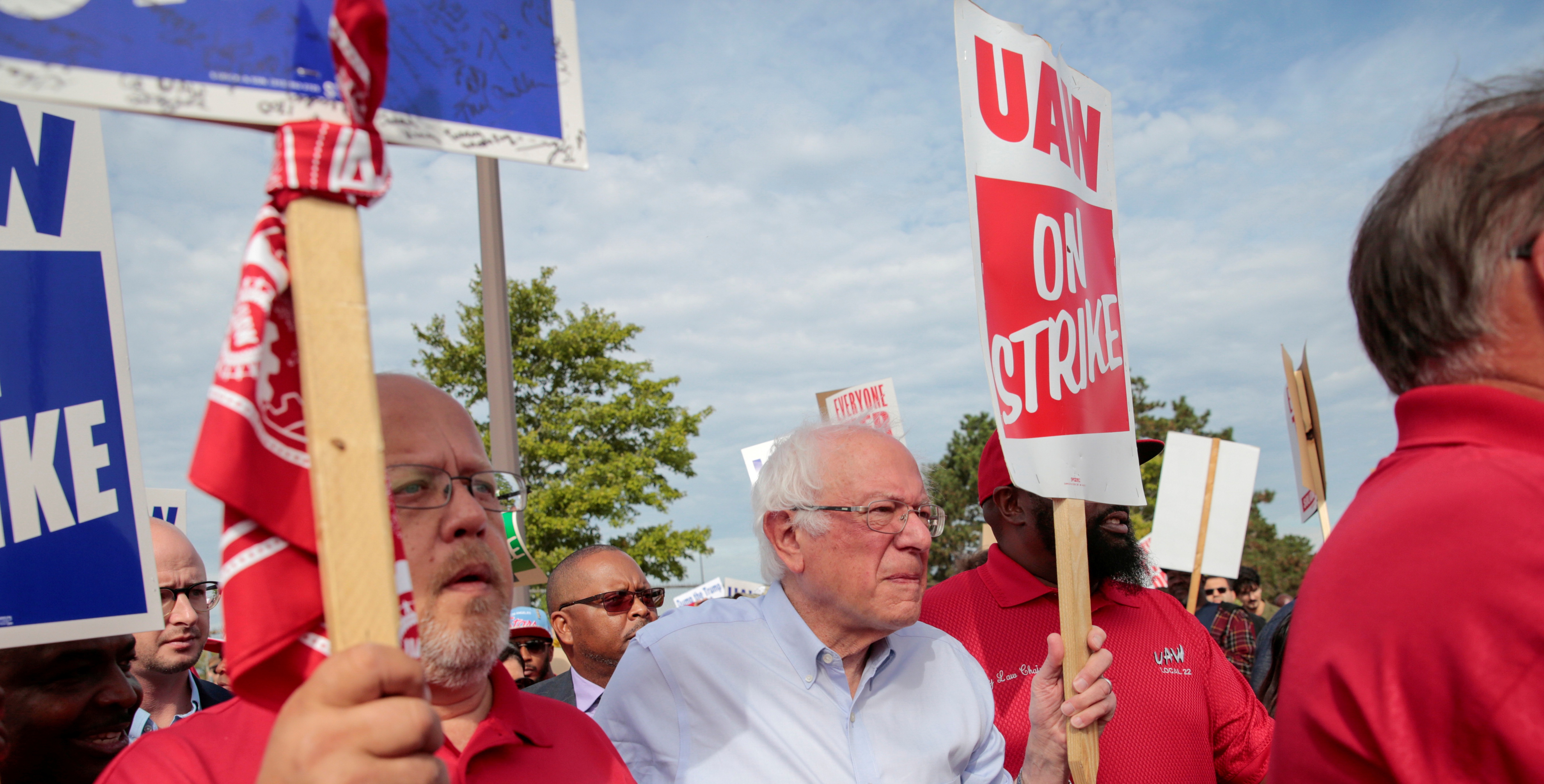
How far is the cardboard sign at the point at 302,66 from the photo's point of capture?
42.4 inches

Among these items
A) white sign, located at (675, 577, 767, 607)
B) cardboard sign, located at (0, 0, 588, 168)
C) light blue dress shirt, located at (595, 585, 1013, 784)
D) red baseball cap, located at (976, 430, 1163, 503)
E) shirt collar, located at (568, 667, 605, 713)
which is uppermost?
cardboard sign, located at (0, 0, 588, 168)

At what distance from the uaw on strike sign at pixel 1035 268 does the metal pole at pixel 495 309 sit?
4121mm

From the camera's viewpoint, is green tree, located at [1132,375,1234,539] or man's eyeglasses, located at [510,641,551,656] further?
green tree, located at [1132,375,1234,539]

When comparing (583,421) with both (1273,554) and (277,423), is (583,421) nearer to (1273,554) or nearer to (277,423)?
(277,423)

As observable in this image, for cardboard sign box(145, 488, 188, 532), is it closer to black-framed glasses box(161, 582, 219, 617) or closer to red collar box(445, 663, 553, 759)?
black-framed glasses box(161, 582, 219, 617)

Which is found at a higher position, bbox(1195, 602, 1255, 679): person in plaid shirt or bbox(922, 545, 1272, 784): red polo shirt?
→ bbox(922, 545, 1272, 784): red polo shirt

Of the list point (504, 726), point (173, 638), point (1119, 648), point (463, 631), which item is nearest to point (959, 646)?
point (1119, 648)

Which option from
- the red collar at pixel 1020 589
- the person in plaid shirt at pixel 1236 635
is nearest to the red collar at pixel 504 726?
the red collar at pixel 1020 589

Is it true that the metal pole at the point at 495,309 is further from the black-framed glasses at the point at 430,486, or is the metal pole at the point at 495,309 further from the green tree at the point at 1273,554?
the green tree at the point at 1273,554

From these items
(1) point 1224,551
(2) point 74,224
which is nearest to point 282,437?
(2) point 74,224

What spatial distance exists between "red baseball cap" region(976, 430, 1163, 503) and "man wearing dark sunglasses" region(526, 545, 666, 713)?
1.93 metres

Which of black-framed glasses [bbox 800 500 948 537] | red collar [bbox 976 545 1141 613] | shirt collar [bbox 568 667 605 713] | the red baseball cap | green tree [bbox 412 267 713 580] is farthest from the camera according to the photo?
green tree [bbox 412 267 713 580]

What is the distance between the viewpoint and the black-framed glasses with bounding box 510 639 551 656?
5.95m

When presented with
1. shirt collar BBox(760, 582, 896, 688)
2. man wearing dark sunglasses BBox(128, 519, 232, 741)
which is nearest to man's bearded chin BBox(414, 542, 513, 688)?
shirt collar BBox(760, 582, 896, 688)
